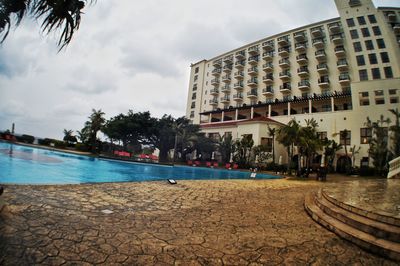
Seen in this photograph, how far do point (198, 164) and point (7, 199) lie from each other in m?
26.9

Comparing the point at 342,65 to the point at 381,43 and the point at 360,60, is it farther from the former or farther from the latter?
the point at 381,43

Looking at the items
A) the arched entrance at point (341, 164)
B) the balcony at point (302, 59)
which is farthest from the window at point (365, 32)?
the arched entrance at point (341, 164)

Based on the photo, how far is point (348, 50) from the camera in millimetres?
34250

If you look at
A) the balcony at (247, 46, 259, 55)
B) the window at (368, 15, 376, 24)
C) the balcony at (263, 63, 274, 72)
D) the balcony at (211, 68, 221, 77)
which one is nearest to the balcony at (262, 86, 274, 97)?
the balcony at (263, 63, 274, 72)

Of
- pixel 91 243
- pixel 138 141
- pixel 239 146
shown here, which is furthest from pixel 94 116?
pixel 91 243

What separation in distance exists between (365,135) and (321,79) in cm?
1294

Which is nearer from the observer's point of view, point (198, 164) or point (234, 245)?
point (234, 245)

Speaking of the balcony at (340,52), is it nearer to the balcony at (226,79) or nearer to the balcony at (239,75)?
the balcony at (239,75)

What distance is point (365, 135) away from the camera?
27172mm

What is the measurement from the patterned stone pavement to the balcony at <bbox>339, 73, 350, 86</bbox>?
3625cm

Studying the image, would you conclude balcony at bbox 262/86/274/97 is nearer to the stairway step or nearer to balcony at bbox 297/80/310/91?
balcony at bbox 297/80/310/91

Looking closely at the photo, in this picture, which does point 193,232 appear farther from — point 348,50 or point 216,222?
point 348,50

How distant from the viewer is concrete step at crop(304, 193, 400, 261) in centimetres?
298

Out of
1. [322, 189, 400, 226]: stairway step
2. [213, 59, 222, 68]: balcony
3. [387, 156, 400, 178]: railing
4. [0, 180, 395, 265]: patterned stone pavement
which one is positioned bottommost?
[0, 180, 395, 265]: patterned stone pavement
